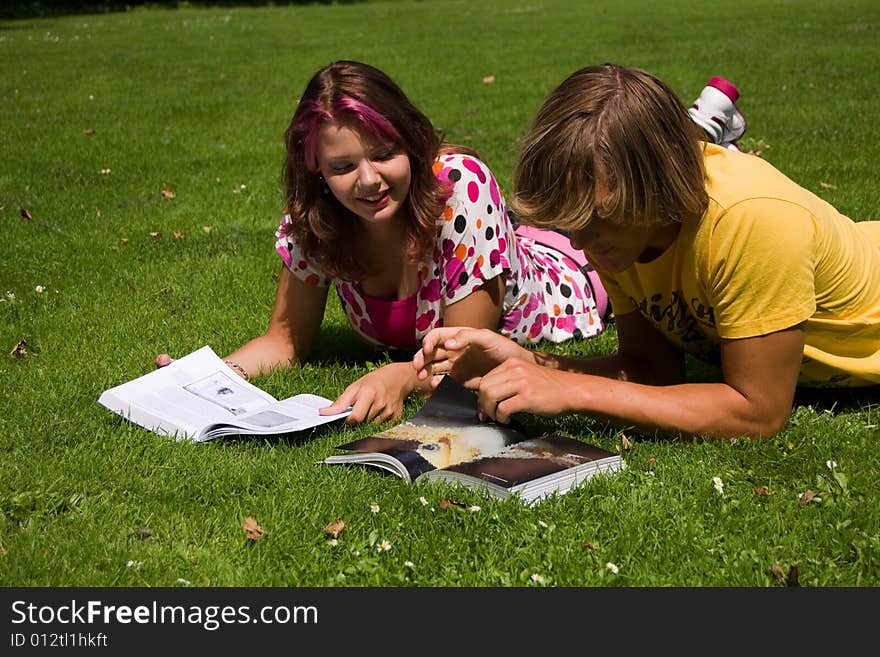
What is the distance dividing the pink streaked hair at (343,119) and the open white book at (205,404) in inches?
38.5

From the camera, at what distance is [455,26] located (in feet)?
68.8

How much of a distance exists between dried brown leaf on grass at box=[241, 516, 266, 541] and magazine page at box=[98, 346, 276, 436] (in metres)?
0.68

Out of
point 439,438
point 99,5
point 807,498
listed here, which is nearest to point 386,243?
point 439,438

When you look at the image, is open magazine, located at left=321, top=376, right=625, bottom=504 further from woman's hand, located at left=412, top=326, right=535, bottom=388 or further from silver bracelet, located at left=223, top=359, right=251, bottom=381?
silver bracelet, located at left=223, top=359, right=251, bottom=381

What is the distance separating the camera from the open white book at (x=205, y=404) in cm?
384

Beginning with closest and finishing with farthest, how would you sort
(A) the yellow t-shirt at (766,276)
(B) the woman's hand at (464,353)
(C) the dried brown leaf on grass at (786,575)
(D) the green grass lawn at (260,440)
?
(C) the dried brown leaf on grass at (786,575)
(D) the green grass lawn at (260,440)
(A) the yellow t-shirt at (766,276)
(B) the woman's hand at (464,353)

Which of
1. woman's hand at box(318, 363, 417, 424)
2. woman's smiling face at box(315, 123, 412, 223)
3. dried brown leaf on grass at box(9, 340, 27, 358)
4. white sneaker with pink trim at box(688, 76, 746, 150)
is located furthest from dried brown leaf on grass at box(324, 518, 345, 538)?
white sneaker with pink trim at box(688, 76, 746, 150)

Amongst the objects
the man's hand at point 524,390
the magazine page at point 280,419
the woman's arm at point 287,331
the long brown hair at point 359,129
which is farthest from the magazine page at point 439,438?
the woman's arm at point 287,331

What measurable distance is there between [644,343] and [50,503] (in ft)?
7.36

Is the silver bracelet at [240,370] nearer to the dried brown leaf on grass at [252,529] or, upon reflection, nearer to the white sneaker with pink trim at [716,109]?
the dried brown leaf on grass at [252,529]

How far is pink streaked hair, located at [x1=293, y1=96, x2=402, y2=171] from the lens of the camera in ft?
13.0

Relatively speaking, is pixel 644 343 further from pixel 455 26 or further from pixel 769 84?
pixel 455 26

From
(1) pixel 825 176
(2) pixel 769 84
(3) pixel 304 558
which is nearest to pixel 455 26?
(2) pixel 769 84

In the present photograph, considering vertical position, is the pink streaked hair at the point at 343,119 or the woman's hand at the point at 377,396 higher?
the pink streaked hair at the point at 343,119
